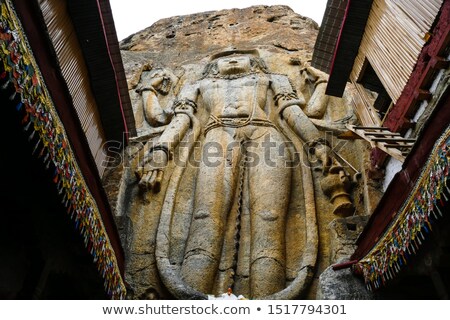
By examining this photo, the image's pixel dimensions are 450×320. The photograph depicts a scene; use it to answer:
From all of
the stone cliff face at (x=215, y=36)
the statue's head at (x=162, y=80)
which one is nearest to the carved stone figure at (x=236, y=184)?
the statue's head at (x=162, y=80)

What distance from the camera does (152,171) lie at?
28.4 feet

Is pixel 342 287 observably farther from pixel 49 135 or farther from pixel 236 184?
pixel 236 184

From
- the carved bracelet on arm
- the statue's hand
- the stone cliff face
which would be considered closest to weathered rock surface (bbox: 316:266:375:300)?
the statue's hand

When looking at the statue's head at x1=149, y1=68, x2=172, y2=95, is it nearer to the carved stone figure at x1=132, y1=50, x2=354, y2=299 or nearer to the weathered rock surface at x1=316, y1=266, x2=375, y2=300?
the carved stone figure at x1=132, y1=50, x2=354, y2=299

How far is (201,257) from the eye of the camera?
7.21 m

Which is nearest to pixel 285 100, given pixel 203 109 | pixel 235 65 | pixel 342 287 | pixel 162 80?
pixel 203 109

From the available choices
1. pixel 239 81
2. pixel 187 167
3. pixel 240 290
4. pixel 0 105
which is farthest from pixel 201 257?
pixel 239 81

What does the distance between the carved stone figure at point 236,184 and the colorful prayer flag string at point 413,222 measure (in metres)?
1.92

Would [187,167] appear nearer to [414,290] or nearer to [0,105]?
[414,290]

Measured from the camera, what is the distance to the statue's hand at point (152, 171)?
845 cm

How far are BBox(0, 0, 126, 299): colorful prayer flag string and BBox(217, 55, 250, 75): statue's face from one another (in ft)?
24.6

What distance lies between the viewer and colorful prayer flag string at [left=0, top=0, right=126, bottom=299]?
11.5 ft

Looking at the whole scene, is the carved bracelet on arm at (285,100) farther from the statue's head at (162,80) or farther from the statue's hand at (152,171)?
the statue's head at (162,80)

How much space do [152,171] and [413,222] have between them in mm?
5253
